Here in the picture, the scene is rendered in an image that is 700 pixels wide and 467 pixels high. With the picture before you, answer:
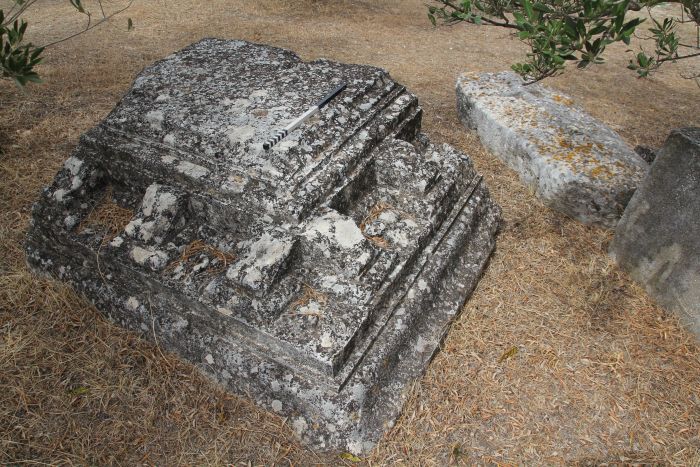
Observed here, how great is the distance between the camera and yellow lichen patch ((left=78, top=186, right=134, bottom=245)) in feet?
10.0

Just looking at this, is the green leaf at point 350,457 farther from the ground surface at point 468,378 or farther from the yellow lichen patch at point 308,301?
the yellow lichen patch at point 308,301

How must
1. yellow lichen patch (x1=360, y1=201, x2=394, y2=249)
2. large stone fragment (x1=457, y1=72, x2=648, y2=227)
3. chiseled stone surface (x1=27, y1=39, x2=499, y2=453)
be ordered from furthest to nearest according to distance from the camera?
large stone fragment (x1=457, y1=72, x2=648, y2=227) → yellow lichen patch (x1=360, y1=201, x2=394, y2=249) → chiseled stone surface (x1=27, y1=39, x2=499, y2=453)

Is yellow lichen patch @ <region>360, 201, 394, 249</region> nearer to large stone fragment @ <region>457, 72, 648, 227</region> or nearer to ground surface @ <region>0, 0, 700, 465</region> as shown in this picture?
ground surface @ <region>0, 0, 700, 465</region>

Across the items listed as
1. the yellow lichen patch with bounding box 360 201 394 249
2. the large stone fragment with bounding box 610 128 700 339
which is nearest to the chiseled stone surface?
the yellow lichen patch with bounding box 360 201 394 249

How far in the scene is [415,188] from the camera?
315cm

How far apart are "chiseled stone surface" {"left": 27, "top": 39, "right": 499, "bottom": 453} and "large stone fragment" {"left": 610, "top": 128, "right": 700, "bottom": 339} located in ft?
3.07

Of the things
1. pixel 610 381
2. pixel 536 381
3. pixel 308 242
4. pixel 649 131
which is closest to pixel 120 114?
pixel 308 242

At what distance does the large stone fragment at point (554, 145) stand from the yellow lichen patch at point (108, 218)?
9.45 feet

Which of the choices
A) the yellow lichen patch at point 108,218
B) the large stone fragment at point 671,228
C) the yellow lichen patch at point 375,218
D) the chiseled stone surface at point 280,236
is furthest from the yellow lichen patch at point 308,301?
the large stone fragment at point 671,228

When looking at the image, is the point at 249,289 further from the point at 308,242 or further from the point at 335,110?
the point at 335,110

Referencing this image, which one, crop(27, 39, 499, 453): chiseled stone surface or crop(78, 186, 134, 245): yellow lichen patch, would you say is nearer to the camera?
crop(27, 39, 499, 453): chiseled stone surface

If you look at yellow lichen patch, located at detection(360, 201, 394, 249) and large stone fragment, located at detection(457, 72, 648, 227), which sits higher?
yellow lichen patch, located at detection(360, 201, 394, 249)

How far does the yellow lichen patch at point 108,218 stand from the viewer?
306 cm

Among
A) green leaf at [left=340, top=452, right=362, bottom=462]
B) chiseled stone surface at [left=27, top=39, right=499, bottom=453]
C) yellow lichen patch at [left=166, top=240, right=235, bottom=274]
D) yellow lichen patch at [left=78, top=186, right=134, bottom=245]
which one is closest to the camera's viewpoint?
green leaf at [left=340, top=452, right=362, bottom=462]
